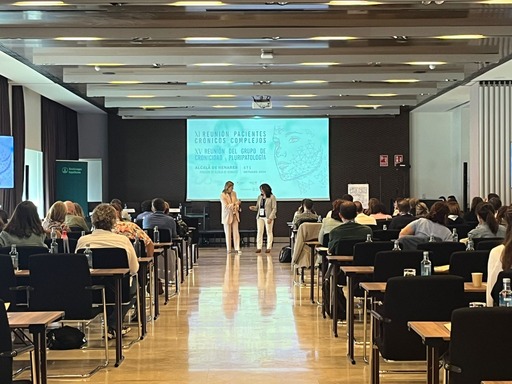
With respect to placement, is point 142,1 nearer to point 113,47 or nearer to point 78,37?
point 78,37

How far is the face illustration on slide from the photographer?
22.2 metres

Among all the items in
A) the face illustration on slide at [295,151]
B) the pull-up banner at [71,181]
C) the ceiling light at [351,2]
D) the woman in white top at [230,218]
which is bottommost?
the woman in white top at [230,218]

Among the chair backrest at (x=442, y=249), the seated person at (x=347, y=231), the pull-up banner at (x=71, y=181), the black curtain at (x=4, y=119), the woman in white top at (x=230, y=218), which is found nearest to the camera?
the chair backrest at (x=442, y=249)

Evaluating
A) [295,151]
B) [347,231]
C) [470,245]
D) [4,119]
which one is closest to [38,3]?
[347,231]

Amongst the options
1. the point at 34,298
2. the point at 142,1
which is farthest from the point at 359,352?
the point at 142,1

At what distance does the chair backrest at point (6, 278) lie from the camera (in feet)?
21.9

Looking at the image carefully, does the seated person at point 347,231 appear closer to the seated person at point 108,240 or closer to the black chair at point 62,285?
the seated person at point 108,240

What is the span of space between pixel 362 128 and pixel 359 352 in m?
15.5

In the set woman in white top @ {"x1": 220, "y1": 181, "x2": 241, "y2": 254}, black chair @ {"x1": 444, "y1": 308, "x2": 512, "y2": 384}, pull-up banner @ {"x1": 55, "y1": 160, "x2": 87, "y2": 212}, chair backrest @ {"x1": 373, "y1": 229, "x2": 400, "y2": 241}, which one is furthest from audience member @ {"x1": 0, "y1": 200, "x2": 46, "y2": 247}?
pull-up banner @ {"x1": 55, "y1": 160, "x2": 87, "y2": 212}

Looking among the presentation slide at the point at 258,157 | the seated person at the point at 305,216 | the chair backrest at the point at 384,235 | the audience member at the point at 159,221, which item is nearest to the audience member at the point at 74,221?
the audience member at the point at 159,221

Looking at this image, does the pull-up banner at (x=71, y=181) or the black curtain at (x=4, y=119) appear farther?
the pull-up banner at (x=71, y=181)

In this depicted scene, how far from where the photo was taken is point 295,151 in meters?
22.2

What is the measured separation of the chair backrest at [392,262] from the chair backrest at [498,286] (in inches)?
72.0

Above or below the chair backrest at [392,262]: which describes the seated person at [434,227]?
above
